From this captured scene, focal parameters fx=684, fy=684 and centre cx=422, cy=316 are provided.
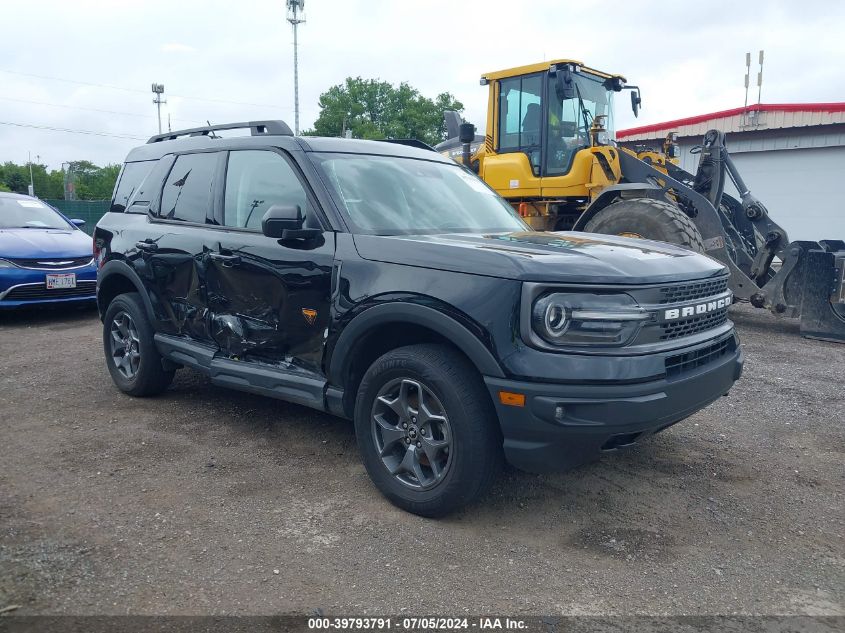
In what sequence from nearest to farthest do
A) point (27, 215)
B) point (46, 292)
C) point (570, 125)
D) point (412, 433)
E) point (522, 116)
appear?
point (412, 433)
point (46, 292)
point (570, 125)
point (522, 116)
point (27, 215)

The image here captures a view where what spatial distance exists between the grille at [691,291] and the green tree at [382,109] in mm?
57855

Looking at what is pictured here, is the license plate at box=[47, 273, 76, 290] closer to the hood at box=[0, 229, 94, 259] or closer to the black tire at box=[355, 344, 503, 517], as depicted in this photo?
the hood at box=[0, 229, 94, 259]

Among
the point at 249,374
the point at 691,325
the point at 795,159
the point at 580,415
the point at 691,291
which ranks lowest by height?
the point at 249,374

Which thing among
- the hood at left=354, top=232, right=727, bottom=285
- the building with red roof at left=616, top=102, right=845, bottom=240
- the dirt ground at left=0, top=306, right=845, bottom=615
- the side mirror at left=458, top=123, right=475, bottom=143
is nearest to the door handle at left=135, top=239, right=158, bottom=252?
the dirt ground at left=0, top=306, right=845, bottom=615

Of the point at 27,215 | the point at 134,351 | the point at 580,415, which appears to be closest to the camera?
the point at 580,415

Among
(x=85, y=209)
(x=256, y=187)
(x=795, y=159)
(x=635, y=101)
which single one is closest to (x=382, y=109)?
(x=85, y=209)

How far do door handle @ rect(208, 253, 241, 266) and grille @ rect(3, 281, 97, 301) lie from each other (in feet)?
16.6

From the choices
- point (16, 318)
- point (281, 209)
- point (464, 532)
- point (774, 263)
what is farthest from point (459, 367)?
point (16, 318)

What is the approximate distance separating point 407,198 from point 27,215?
778 cm

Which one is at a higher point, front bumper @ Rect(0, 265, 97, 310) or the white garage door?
the white garage door

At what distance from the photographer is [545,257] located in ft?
10.4

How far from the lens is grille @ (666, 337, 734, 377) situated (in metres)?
3.18

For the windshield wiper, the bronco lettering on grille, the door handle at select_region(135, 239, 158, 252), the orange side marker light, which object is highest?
the windshield wiper

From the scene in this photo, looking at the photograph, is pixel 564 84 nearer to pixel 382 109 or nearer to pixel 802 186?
pixel 802 186
